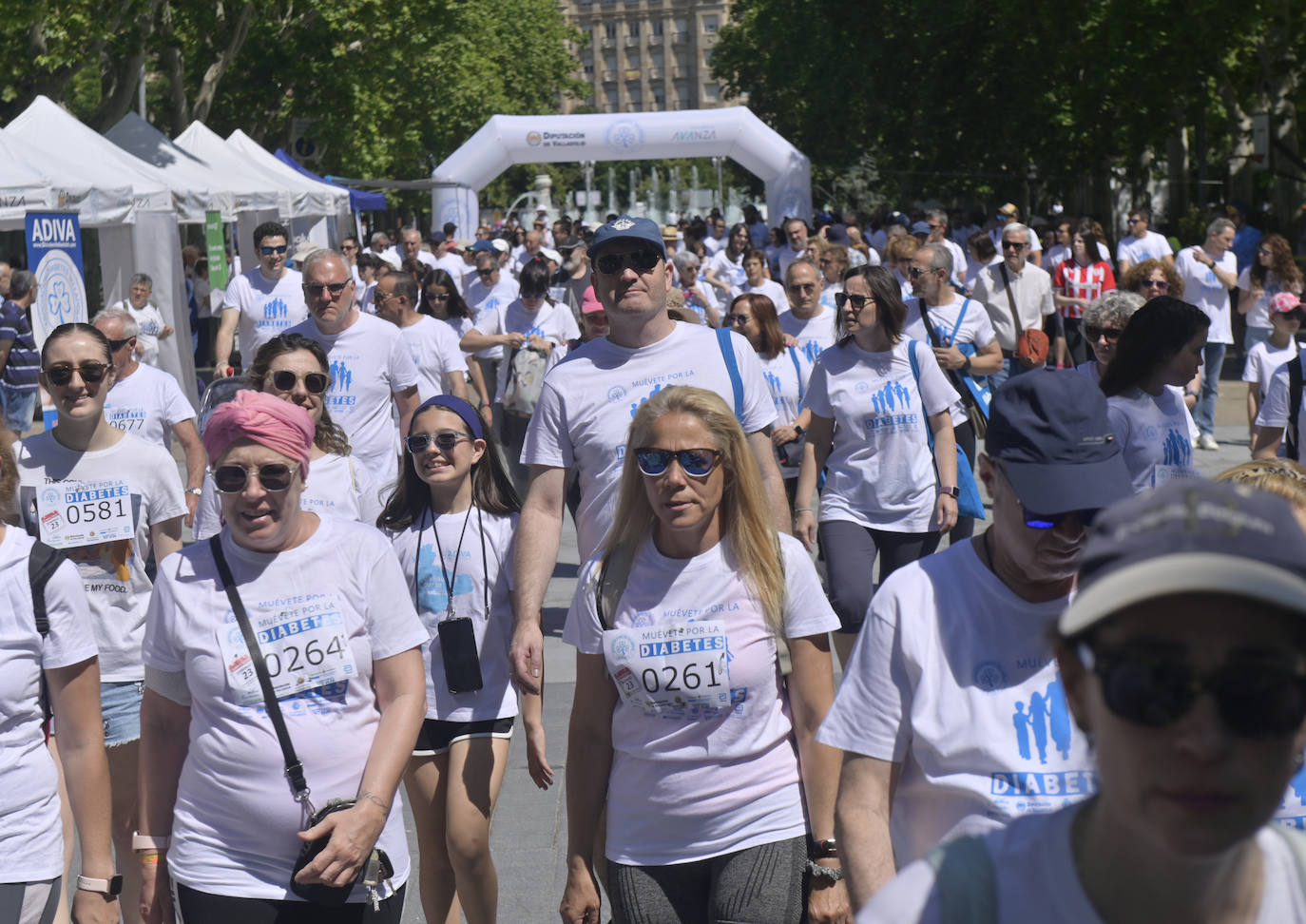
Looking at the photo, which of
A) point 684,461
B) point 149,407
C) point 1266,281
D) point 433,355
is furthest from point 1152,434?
point 1266,281

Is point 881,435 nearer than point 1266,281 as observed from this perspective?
Yes

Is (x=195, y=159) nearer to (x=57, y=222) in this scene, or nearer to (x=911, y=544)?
(x=57, y=222)

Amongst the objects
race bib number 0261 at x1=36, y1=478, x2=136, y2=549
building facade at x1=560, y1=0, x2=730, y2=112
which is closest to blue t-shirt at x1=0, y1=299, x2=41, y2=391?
race bib number 0261 at x1=36, y1=478, x2=136, y2=549

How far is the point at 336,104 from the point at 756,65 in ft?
107

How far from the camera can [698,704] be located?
3.48 metres

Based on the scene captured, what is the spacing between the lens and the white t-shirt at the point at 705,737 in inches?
137

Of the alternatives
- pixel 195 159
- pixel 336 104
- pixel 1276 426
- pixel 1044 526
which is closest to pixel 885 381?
→ pixel 1276 426

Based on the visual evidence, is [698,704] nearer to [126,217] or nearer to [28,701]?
[28,701]

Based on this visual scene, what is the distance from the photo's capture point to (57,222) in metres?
13.6

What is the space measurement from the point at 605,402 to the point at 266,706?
155cm

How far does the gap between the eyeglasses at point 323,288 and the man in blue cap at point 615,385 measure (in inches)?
116

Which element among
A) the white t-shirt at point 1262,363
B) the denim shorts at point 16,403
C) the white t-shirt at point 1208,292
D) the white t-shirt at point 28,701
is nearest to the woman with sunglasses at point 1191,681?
the white t-shirt at point 28,701

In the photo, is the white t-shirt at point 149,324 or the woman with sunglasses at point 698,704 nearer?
the woman with sunglasses at point 698,704

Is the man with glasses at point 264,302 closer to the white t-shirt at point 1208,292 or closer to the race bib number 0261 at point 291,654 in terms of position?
the race bib number 0261 at point 291,654
